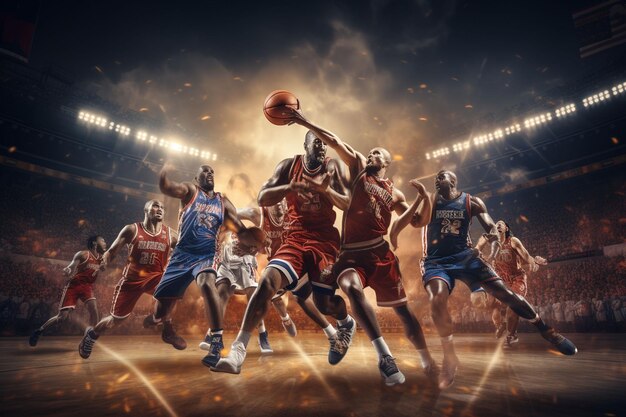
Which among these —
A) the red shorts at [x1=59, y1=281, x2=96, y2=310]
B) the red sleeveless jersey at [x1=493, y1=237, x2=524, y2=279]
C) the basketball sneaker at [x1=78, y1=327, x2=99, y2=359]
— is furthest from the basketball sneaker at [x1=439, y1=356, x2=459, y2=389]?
the red shorts at [x1=59, y1=281, x2=96, y2=310]

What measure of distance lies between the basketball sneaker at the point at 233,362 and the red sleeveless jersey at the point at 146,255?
3.27m

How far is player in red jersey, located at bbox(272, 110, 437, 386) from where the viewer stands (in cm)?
336

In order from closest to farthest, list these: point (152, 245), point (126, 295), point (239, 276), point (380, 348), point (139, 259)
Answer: point (380, 348) < point (126, 295) < point (139, 259) < point (152, 245) < point (239, 276)

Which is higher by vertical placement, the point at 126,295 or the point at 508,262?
the point at 508,262

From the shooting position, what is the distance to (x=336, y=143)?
3.56 meters

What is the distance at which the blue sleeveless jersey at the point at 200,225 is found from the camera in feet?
15.1

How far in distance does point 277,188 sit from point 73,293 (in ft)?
21.4

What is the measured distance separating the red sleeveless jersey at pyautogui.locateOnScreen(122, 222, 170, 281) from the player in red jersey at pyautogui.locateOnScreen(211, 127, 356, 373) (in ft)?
10.3

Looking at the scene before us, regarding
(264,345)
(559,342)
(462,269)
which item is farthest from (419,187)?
(264,345)

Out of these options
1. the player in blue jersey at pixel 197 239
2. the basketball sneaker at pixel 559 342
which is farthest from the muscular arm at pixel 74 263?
the basketball sneaker at pixel 559 342

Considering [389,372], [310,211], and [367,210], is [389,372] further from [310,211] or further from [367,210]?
[310,211]

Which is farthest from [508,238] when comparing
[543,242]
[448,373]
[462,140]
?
[462,140]

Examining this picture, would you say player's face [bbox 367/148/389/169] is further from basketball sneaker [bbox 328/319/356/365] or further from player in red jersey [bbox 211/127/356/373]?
basketball sneaker [bbox 328/319/356/365]

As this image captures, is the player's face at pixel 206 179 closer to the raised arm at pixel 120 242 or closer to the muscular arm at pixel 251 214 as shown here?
the muscular arm at pixel 251 214
